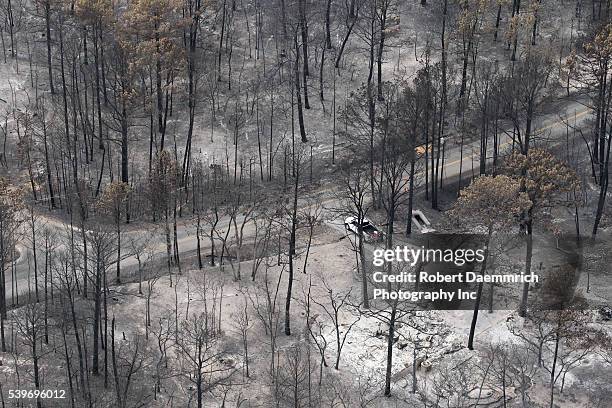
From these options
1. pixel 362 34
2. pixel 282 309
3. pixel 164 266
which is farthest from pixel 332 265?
pixel 362 34

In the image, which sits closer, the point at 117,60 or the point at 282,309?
the point at 282,309

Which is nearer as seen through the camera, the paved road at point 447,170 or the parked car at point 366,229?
the paved road at point 447,170

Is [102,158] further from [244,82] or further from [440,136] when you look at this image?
[440,136]

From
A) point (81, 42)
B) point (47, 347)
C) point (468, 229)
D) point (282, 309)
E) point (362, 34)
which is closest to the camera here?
point (47, 347)

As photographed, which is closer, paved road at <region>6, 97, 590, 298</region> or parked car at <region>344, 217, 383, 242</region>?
paved road at <region>6, 97, 590, 298</region>
